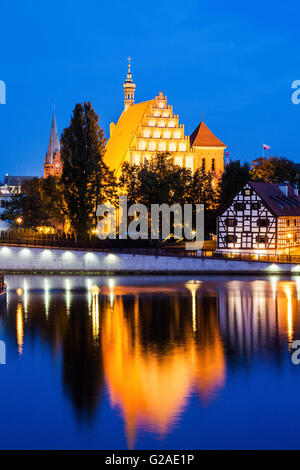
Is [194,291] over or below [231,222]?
below

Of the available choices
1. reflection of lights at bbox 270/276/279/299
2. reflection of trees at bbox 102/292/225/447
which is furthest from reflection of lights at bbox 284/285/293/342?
reflection of trees at bbox 102/292/225/447

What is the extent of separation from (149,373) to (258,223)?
4921 cm

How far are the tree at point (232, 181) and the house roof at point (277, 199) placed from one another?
5.76 m

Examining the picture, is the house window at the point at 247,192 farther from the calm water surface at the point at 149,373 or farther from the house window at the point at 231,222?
the calm water surface at the point at 149,373

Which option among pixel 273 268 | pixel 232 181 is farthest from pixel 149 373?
pixel 232 181

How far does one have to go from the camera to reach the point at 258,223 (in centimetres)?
7288

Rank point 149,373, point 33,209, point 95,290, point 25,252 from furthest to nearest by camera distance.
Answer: point 33,209, point 25,252, point 95,290, point 149,373

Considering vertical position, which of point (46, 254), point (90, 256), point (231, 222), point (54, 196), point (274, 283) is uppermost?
point (54, 196)

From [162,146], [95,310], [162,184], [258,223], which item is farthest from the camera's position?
[162,146]

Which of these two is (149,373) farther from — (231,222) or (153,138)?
(153,138)

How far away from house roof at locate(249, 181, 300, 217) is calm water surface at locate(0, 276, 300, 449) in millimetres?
25813

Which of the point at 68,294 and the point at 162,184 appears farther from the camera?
the point at 162,184

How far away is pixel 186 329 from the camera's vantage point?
35719 millimetres

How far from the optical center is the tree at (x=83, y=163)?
72.8 metres
